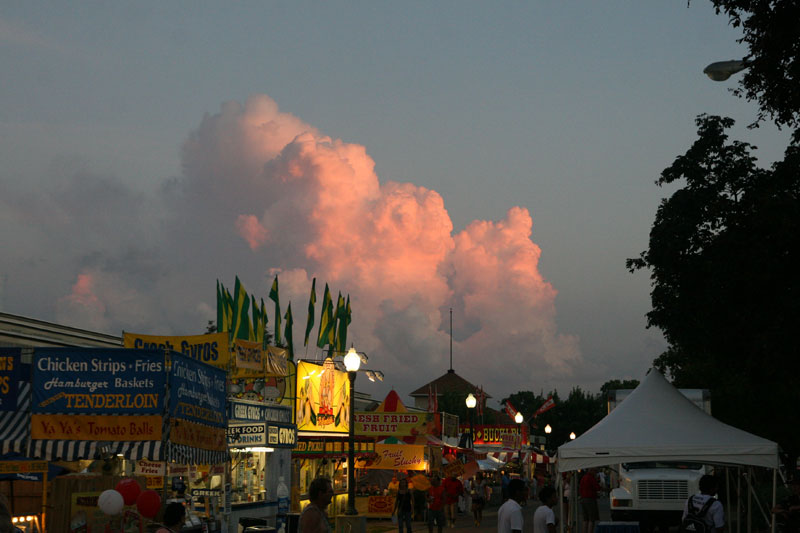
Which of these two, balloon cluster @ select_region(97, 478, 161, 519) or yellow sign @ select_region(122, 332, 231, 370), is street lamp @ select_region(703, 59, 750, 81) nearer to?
balloon cluster @ select_region(97, 478, 161, 519)

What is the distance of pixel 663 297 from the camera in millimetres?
27062

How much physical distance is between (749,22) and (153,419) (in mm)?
12426

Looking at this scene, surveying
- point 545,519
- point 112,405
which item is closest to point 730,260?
point 545,519

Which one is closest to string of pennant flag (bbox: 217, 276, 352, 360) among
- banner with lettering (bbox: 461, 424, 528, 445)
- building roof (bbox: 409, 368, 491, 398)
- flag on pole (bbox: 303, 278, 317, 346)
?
flag on pole (bbox: 303, 278, 317, 346)

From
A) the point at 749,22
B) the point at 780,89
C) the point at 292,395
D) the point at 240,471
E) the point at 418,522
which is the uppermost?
the point at 749,22

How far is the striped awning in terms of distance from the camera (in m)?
15.6

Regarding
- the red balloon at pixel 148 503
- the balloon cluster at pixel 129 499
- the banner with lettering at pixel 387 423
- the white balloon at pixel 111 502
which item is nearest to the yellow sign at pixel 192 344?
the balloon cluster at pixel 129 499

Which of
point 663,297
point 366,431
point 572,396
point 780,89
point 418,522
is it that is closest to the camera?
point 780,89

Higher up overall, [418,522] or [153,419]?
[153,419]

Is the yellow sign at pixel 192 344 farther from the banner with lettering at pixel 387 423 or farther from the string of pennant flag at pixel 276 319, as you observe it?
the banner with lettering at pixel 387 423

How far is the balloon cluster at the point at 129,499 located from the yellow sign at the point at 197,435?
1145 mm

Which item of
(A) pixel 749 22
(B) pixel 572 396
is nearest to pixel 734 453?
(A) pixel 749 22

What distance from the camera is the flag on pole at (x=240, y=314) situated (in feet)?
106

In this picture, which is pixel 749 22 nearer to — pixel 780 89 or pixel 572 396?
pixel 780 89
